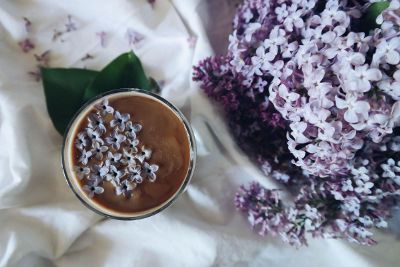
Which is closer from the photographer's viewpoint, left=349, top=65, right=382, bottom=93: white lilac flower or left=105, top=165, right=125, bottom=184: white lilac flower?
left=349, top=65, right=382, bottom=93: white lilac flower

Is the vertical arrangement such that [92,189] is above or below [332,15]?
below

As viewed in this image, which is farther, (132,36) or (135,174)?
(132,36)

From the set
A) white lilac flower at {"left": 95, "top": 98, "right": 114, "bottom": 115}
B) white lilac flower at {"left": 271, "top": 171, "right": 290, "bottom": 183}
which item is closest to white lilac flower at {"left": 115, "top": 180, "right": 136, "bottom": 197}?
white lilac flower at {"left": 95, "top": 98, "right": 114, "bottom": 115}

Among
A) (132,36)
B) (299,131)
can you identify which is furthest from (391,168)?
(132,36)

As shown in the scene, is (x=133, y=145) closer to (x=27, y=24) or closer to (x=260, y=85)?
(x=260, y=85)

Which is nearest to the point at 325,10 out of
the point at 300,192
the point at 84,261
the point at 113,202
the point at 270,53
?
the point at 270,53

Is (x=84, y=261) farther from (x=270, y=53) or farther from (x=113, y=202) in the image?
(x=270, y=53)

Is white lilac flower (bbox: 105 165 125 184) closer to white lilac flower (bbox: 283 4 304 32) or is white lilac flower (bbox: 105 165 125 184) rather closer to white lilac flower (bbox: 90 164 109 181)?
white lilac flower (bbox: 90 164 109 181)
